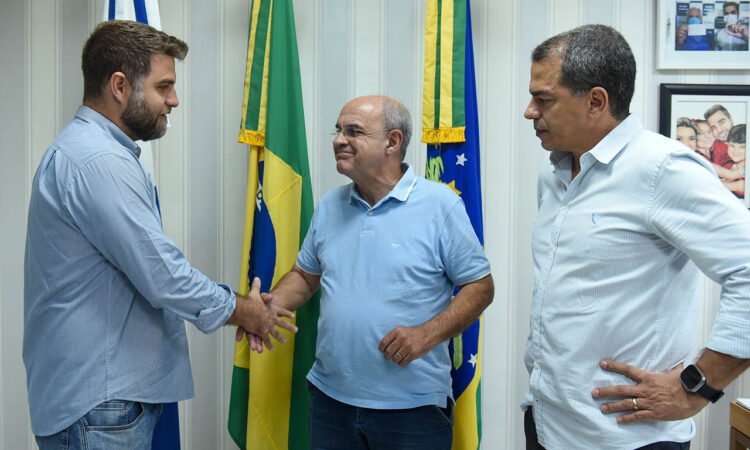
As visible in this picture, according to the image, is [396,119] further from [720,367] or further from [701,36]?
[701,36]

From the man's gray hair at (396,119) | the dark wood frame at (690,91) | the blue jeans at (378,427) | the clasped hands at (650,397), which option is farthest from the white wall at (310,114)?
the clasped hands at (650,397)

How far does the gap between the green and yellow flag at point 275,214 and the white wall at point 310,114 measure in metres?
0.25

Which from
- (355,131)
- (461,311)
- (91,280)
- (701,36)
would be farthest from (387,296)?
(701,36)

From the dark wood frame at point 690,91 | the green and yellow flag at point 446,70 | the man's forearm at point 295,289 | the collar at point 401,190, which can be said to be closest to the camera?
the collar at point 401,190

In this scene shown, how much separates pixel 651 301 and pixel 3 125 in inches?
98.3

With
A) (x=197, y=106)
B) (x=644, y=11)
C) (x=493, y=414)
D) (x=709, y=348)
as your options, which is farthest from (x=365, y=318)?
(x=644, y=11)

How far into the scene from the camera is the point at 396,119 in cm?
184

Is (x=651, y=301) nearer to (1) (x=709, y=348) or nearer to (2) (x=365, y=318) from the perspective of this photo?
(1) (x=709, y=348)

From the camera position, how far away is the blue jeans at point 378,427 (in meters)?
1.65

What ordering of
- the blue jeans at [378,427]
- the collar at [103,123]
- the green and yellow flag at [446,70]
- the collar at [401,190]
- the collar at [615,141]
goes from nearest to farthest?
the collar at [615,141], the collar at [103,123], the blue jeans at [378,427], the collar at [401,190], the green and yellow flag at [446,70]

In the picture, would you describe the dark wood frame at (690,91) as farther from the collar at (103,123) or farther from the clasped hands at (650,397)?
the collar at (103,123)

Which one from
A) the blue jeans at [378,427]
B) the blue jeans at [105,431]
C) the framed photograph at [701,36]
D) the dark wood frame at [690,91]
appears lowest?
the blue jeans at [378,427]

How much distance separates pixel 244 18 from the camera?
245 cm

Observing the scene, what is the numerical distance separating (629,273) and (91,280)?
1.23 meters
